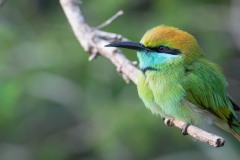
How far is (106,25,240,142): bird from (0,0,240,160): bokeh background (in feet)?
4.28

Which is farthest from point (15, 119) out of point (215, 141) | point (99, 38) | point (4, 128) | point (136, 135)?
point (215, 141)

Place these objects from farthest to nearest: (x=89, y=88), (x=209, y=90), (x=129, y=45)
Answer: (x=89, y=88) < (x=209, y=90) < (x=129, y=45)

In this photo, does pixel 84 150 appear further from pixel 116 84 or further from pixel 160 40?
pixel 160 40

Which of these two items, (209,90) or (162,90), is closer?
(162,90)

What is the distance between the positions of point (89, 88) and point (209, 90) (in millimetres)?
1739

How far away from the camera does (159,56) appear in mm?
3316

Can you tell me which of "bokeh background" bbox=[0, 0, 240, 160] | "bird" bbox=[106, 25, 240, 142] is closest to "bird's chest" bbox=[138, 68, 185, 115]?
"bird" bbox=[106, 25, 240, 142]

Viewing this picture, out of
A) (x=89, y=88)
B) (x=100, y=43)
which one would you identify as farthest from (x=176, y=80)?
(x=89, y=88)

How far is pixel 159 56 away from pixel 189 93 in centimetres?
22

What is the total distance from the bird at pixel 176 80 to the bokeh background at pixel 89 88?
1.30 metres

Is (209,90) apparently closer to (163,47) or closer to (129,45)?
(163,47)

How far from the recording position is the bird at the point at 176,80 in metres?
3.29

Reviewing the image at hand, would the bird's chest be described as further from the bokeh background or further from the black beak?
the bokeh background

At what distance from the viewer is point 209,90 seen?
3432 mm
